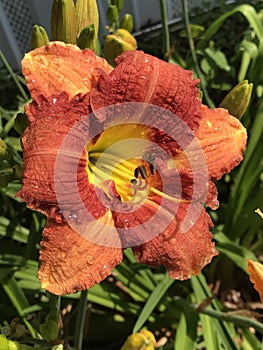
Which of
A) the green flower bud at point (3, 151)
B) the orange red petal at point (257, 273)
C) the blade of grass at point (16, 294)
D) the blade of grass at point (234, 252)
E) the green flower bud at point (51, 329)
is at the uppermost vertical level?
the green flower bud at point (3, 151)

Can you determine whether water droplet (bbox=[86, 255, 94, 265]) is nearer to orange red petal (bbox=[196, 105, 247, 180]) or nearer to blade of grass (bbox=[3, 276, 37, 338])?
orange red petal (bbox=[196, 105, 247, 180])

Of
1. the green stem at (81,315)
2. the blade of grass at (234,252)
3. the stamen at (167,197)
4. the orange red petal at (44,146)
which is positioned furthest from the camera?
the blade of grass at (234,252)

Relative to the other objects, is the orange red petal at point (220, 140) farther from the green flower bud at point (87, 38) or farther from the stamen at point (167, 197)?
the green flower bud at point (87, 38)

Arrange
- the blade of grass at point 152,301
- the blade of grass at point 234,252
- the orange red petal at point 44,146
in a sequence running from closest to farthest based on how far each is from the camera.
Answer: the orange red petal at point 44,146, the blade of grass at point 152,301, the blade of grass at point 234,252

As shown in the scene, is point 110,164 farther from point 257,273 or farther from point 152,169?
point 257,273

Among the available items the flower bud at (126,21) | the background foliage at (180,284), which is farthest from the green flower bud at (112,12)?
the background foliage at (180,284)

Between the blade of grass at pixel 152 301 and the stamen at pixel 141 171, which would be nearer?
the stamen at pixel 141 171

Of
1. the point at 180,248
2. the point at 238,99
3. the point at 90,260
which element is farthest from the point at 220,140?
the point at 90,260

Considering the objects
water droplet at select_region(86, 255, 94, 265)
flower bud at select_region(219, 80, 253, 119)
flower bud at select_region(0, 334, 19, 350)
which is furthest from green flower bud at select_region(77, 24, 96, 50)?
flower bud at select_region(0, 334, 19, 350)
